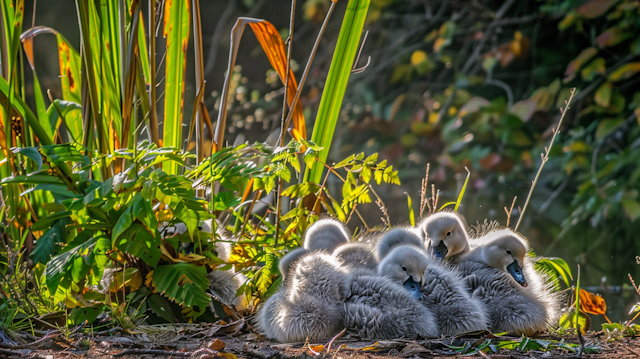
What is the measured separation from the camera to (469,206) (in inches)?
120

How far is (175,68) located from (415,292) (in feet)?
3.20

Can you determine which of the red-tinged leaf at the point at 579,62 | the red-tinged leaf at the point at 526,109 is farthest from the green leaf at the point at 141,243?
the red-tinged leaf at the point at 579,62

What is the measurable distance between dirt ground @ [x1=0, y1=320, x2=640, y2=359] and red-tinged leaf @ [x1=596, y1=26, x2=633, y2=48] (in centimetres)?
220

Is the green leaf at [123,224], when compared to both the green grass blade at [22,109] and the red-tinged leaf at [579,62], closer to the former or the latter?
the green grass blade at [22,109]

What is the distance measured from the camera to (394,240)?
1.42 meters

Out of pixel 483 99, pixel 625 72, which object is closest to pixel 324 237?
pixel 483 99

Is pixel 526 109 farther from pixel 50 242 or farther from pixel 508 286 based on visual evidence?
pixel 50 242

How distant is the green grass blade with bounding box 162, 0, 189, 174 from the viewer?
156 cm

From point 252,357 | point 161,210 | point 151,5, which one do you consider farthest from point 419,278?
point 151,5

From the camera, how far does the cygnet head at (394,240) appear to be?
4.65ft

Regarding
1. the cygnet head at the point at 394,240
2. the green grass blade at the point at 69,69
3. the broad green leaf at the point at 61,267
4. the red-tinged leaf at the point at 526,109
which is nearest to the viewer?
the broad green leaf at the point at 61,267

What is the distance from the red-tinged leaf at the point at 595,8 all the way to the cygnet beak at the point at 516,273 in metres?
2.13

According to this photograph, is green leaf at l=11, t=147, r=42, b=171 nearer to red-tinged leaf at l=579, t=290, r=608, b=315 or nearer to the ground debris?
the ground debris

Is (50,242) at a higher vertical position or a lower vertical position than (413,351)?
higher
